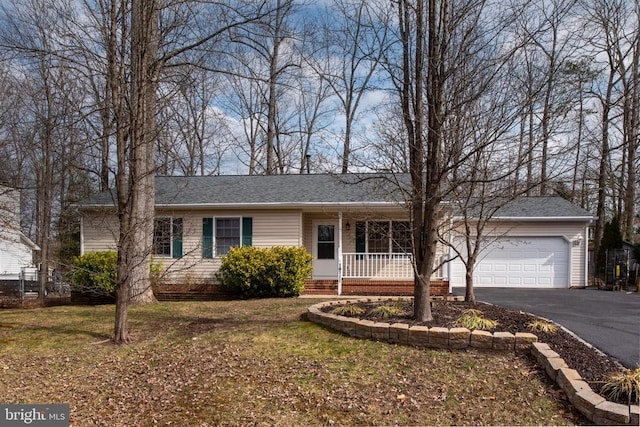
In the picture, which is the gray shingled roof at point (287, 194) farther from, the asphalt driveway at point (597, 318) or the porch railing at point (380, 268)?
the asphalt driveway at point (597, 318)

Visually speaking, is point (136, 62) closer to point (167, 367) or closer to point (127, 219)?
point (127, 219)

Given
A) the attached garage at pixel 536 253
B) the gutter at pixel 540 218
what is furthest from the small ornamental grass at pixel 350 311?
the gutter at pixel 540 218

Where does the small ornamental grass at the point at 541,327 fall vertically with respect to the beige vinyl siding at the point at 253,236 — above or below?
below

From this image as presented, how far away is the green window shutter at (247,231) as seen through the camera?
42.6 ft

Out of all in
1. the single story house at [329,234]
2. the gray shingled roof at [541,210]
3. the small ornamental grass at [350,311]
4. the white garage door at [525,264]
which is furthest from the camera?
the white garage door at [525,264]

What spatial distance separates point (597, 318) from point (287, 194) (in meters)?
8.56

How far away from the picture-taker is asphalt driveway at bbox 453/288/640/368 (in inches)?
214

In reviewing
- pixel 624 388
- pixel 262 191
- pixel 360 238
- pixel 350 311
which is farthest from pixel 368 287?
pixel 624 388

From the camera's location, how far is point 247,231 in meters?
13.0

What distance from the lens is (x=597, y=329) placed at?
21.5 feet

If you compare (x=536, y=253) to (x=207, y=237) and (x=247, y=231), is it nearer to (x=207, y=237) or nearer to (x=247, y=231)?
(x=247, y=231)

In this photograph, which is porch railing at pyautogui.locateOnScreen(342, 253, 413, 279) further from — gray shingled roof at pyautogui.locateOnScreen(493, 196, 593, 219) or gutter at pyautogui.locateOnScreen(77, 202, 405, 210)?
gray shingled roof at pyautogui.locateOnScreen(493, 196, 593, 219)

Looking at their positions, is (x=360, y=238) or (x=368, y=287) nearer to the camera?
(x=368, y=287)

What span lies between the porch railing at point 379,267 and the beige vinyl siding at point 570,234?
3941 mm
